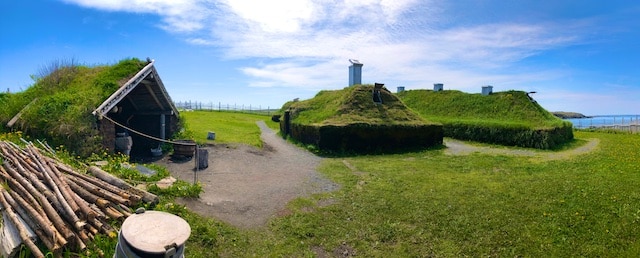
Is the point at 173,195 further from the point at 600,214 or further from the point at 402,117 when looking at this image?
the point at 402,117

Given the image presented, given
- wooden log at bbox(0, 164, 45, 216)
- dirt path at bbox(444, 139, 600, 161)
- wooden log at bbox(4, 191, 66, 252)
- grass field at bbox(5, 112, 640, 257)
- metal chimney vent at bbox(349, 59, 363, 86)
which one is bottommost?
grass field at bbox(5, 112, 640, 257)

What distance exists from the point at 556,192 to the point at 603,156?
870cm

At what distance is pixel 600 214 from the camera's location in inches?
352

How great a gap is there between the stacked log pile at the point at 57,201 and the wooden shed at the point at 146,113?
673 cm

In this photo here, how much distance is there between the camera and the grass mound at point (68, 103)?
12234mm

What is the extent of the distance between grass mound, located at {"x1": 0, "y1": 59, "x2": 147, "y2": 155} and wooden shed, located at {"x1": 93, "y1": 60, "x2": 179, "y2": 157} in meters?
0.91

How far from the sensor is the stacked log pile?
6.24m

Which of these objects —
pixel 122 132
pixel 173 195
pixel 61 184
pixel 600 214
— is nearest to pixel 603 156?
pixel 600 214

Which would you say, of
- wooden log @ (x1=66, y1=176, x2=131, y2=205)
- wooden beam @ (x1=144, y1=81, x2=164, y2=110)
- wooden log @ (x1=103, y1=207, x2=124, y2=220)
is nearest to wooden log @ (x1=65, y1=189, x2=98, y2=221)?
wooden log @ (x1=103, y1=207, x2=124, y2=220)

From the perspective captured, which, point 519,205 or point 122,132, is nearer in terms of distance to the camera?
point 519,205

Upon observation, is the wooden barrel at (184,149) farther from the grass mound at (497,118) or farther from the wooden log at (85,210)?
the grass mound at (497,118)

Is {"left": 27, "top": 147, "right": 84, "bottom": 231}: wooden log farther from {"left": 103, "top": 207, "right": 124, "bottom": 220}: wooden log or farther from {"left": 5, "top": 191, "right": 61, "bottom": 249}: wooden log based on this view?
{"left": 103, "top": 207, "right": 124, "bottom": 220}: wooden log

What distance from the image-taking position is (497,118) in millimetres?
26797

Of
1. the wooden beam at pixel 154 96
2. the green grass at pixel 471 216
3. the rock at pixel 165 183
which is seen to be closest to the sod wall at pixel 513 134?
the green grass at pixel 471 216
